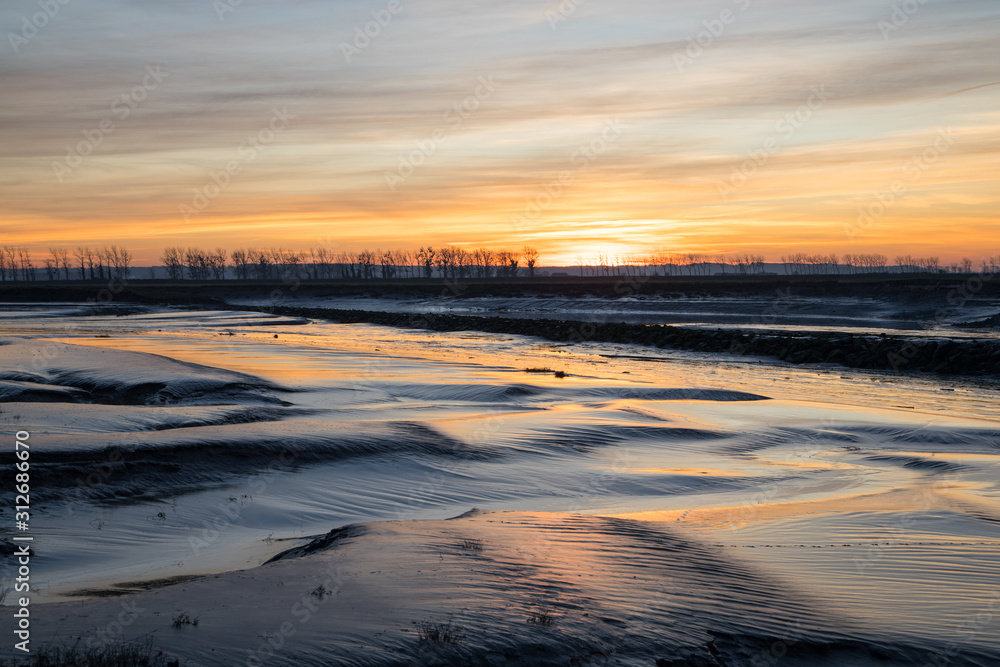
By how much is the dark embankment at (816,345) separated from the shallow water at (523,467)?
377 centimetres

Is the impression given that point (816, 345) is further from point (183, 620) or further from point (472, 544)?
point (183, 620)

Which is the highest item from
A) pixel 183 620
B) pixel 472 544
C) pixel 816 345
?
pixel 816 345

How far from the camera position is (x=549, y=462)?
1263 cm

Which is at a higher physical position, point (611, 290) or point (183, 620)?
point (611, 290)

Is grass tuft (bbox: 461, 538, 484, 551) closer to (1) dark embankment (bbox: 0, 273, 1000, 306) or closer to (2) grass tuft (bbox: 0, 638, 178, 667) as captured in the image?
(2) grass tuft (bbox: 0, 638, 178, 667)

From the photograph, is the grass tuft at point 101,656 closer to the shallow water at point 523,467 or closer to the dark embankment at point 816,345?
the shallow water at point 523,467

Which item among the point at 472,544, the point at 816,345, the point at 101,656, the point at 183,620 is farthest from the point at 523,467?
the point at 816,345

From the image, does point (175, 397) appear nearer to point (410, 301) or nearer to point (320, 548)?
point (320, 548)

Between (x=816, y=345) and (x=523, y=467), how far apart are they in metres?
23.2

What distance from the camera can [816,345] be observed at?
103 ft

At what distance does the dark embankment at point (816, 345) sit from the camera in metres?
26.7

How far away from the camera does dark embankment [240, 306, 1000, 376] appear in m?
26.7

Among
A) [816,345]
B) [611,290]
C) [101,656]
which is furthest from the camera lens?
[611,290]

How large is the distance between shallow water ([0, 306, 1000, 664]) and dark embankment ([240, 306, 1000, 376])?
3.77 metres
